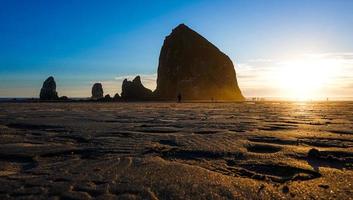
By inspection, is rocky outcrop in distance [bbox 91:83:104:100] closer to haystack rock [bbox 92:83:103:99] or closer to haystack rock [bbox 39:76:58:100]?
haystack rock [bbox 92:83:103:99]

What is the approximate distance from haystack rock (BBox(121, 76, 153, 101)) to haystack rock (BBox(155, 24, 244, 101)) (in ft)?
26.6

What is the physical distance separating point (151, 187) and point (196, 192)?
0.33 metres

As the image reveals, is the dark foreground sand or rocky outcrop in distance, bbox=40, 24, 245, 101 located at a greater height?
rocky outcrop in distance, bbox=40, 24, 245, 101

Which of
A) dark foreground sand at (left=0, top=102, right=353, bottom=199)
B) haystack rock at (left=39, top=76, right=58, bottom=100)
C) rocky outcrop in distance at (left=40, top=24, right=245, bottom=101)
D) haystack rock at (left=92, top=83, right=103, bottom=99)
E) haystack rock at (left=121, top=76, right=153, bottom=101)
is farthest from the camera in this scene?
haystack rock at (left=92, top=83, right=103, bottom=99)

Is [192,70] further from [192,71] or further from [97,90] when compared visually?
[97,90]

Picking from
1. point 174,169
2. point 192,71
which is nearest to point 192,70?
point 192,71

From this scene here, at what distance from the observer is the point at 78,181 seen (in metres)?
2.52

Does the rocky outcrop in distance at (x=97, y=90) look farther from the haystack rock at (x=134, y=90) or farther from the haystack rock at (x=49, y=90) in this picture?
the haystack rock at (x=134, y=90)

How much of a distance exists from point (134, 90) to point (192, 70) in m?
22.1

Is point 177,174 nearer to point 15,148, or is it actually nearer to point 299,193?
point 299,193

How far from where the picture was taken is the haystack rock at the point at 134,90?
7456 cm

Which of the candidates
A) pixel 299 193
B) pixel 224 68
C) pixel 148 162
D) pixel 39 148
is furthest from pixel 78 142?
pixel 224 68

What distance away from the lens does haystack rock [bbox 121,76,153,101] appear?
7456 centimetres

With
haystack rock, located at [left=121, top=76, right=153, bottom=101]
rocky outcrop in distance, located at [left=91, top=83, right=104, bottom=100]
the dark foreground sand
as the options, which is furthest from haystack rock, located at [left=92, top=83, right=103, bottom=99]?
the dark foreground sand
